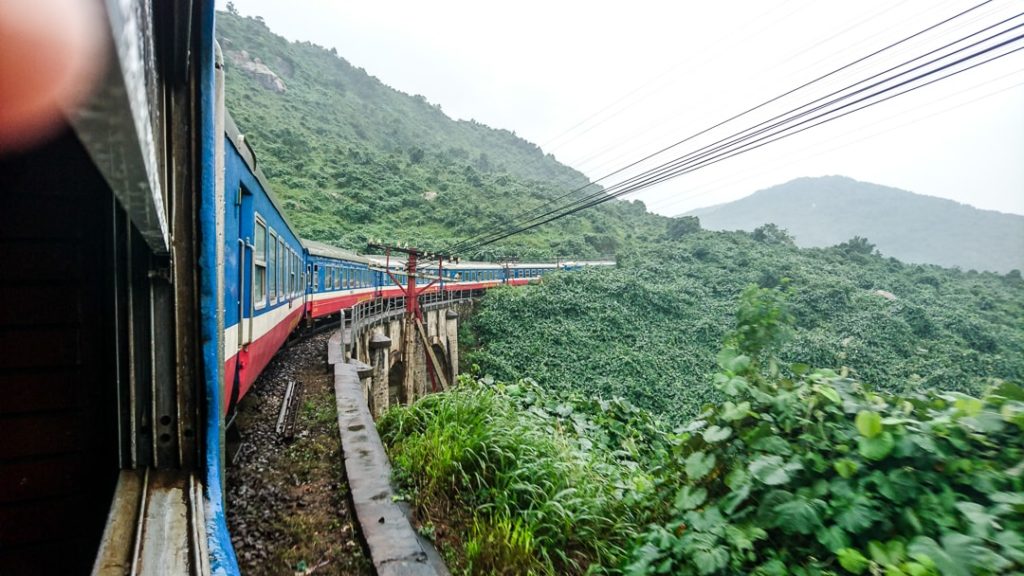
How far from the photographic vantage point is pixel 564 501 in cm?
321

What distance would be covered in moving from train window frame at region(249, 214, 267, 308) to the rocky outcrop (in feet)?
236

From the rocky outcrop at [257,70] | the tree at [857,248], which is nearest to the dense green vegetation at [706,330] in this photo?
the tree at [857,248]

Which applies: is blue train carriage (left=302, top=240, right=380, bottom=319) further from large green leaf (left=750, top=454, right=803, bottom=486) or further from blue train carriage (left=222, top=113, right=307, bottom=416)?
large green leaf (left=750, top=454, right=803, bottom=486)

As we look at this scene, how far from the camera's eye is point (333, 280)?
1260cm

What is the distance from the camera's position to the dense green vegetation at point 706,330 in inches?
693

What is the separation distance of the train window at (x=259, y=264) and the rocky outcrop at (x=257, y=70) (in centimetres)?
7179

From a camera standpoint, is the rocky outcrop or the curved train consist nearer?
the curved train consist

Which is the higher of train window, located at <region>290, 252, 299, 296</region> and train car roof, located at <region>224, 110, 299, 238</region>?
train car roof, located at <region>224, 110, 299, 238</region>

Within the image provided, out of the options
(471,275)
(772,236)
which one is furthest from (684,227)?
(471,275)

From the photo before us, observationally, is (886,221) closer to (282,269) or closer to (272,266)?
(282,269)

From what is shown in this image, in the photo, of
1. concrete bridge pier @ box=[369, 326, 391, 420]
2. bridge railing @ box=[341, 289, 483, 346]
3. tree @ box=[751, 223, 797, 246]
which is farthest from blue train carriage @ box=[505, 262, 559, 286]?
tree @ box=[751, 223, 797, 246]

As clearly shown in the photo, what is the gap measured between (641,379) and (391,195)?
113 ft

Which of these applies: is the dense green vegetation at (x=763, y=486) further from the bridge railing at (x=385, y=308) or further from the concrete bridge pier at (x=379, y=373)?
the bridge railing at (x=385, y=308)

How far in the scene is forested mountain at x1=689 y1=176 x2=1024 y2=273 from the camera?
84.7 m
